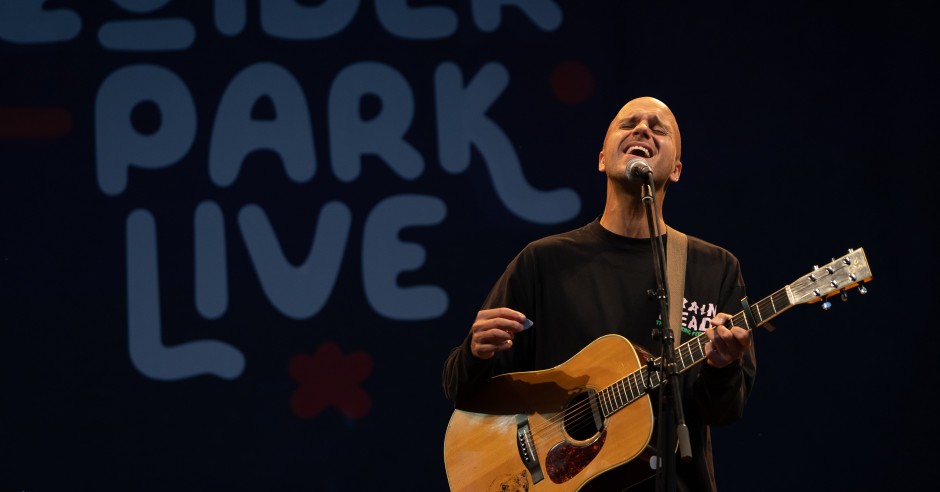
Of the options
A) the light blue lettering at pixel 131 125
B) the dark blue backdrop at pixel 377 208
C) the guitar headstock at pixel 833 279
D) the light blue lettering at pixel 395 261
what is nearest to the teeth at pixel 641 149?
the guitar headstock at pixel 833 279

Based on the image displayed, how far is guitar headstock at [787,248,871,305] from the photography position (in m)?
2.60

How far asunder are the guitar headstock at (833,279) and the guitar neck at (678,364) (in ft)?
0.13

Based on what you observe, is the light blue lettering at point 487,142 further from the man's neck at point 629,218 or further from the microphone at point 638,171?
the microphone at point 638,171

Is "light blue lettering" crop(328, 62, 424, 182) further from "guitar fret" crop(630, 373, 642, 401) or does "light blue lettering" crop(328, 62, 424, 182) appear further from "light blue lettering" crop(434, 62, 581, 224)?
"guitar fret" crop(630, 373, 642, 401)

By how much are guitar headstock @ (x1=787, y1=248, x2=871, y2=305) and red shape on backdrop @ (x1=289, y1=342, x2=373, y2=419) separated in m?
2.33

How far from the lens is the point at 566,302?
10.2 ft

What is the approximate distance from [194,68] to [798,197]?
2.80 metres

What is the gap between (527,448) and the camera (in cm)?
306

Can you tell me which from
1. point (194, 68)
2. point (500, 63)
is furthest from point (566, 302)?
point (194, 68)

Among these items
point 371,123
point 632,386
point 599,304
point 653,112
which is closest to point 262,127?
point 371,123

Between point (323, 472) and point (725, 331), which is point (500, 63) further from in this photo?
point (725, 331)

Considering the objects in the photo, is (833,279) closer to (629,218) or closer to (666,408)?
(666,408)

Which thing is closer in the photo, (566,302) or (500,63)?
(566,302)

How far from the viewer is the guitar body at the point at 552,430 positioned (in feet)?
9.44
